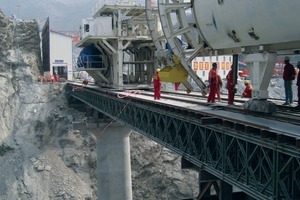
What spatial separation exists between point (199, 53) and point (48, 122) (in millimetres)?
30645

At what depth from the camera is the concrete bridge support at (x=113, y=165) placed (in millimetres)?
30766

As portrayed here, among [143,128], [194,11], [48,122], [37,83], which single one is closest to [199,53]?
[194,11]

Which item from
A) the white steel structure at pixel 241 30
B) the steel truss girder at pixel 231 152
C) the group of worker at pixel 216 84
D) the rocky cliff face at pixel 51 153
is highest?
the white steel structure at pixel 241 30

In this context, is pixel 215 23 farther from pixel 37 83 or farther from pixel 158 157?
pixel 37 83

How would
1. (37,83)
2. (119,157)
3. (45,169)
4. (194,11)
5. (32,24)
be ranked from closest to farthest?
(194,11) → (119,157) → (45,169) → (37,83) → (32,24)

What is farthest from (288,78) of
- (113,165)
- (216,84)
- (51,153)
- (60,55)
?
(60,55)

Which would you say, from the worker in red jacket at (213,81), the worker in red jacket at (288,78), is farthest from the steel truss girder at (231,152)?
the worker in red jacket at (288,78)

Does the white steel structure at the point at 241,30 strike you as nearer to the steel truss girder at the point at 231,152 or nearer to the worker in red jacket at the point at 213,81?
the worker in red jacket at the point at 213,81

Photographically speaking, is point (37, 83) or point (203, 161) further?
point (37, 83)

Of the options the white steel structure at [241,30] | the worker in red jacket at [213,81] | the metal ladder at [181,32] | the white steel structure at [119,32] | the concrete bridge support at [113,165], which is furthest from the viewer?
the concrete bridge support at [113,165]

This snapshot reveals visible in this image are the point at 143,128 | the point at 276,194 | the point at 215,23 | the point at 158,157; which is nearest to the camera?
the point at 276,194

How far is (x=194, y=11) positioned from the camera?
46.5 feet

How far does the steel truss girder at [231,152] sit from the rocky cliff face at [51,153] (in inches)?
904

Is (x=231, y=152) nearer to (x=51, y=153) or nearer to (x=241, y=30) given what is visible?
(x=241, y=30)
